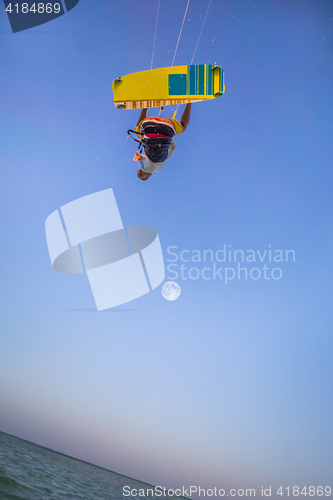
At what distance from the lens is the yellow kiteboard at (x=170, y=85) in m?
3.81

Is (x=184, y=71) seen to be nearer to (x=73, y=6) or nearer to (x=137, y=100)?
(x=137, y=100)

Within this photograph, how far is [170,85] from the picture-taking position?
3906 millimetres

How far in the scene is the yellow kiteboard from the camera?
3807mm

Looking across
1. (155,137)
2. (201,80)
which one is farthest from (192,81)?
(155,137)

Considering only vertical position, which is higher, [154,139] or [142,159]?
[154,139]

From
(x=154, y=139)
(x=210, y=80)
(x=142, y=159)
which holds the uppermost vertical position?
(x=210, y=80)

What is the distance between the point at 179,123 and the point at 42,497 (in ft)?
27.9

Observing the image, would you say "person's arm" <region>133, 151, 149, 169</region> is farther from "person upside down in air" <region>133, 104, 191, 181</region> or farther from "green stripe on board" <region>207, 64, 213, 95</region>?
"green stripe on board" <region>207, 64, 213, 95</region>

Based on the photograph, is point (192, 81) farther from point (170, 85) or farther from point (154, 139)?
point (154, 139)

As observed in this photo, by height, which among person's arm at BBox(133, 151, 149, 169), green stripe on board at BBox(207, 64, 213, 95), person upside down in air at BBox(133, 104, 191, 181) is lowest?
person's arm at BBox(133, 151, 149, 169)

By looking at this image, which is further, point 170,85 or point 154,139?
point 170,85

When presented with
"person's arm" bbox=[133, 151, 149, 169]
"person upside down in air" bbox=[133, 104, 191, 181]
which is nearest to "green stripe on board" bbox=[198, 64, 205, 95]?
"person upside down in air" bbox=[133, 104, 191, 181]

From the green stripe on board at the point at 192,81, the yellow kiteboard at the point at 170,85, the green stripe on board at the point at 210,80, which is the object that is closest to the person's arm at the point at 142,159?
the yellow kiteboard at the point at 170,85

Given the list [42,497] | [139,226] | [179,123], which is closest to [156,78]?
[179,123]
